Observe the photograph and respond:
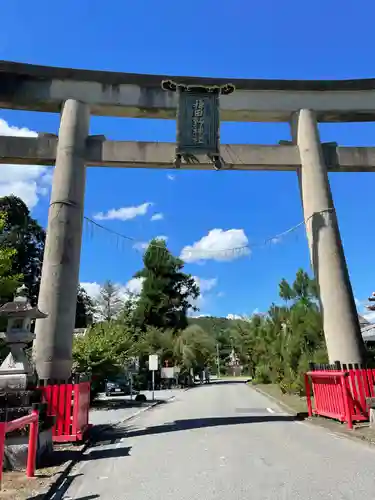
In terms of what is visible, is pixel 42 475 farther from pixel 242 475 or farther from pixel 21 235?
pixel 21 235

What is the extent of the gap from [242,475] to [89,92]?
34.2ft

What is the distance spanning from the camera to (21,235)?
41500 millimetres

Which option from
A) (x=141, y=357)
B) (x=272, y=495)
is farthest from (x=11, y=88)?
(x=141, y=357)

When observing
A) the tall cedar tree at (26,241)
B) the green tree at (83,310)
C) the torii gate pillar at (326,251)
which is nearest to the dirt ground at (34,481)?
the torii gate pillar at (326,251)

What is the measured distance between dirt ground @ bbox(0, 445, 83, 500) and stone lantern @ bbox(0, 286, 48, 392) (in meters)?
1.32

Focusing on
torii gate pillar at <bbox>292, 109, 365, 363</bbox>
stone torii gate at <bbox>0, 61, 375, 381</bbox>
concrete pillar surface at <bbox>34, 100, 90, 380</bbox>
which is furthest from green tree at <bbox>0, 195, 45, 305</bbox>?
torii gate pillar at <bbox>292, 109, 365, 363</bbox>

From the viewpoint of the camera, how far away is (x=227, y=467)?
5746mm

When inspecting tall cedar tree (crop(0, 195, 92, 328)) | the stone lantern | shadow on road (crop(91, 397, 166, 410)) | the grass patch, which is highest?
tall cedar tree (crop(0, 195, 92, 328))

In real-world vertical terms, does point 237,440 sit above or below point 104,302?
below

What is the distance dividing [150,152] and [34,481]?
27.1 ft

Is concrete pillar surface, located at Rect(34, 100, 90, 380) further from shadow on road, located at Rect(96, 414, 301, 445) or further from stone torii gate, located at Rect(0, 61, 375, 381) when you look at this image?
shadow on road, located at Rect(96, 414, 301, 445)

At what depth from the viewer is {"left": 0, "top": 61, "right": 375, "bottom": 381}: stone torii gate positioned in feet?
32.4

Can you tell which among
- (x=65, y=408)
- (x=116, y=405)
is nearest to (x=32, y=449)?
(x=65, y=408)

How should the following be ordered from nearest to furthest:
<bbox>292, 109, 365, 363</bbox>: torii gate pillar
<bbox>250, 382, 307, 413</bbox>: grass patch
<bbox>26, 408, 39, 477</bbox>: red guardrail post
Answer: <bbox>26, 408, 39, 477</bbox>: red guardrail post < <bbox>292, 109, 365, 363</bbox>: torii gate pillar < <bbox>250, 382, 307, 413</bbox>: grass patch
